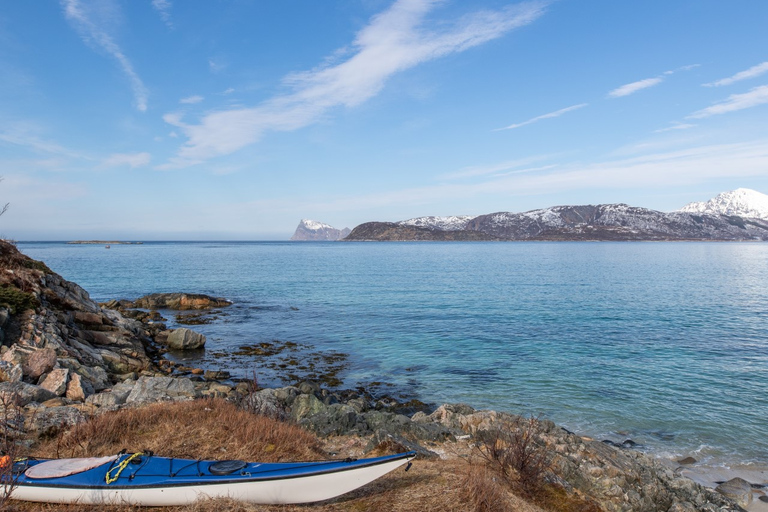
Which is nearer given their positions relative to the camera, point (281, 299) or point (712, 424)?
point (712, 424)

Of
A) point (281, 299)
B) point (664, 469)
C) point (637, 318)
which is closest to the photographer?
point (664, 469)

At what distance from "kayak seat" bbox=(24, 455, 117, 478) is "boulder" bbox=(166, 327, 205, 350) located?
784 inches

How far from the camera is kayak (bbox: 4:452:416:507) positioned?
21.1 ft

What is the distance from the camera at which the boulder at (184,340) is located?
25969mm

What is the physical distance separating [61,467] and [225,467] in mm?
2534

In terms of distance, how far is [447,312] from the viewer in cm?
3650

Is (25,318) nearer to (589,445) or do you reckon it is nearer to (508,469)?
(508,469)

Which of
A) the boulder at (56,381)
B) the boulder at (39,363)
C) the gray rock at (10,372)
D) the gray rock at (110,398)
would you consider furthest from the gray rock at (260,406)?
the boulder at (39,363)

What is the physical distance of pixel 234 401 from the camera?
12203 mm

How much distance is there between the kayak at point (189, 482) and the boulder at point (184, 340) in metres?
20.1

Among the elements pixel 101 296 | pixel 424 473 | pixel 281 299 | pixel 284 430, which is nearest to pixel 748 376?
pixel 424 473

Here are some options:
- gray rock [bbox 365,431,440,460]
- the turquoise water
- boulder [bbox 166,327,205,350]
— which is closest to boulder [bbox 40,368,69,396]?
the turquoise water

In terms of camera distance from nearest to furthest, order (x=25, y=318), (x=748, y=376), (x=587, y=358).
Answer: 1. (x=25, y=318)
2. (x=748, y=376)
3. (x=587, y=358)

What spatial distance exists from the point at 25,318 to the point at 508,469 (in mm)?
19364
